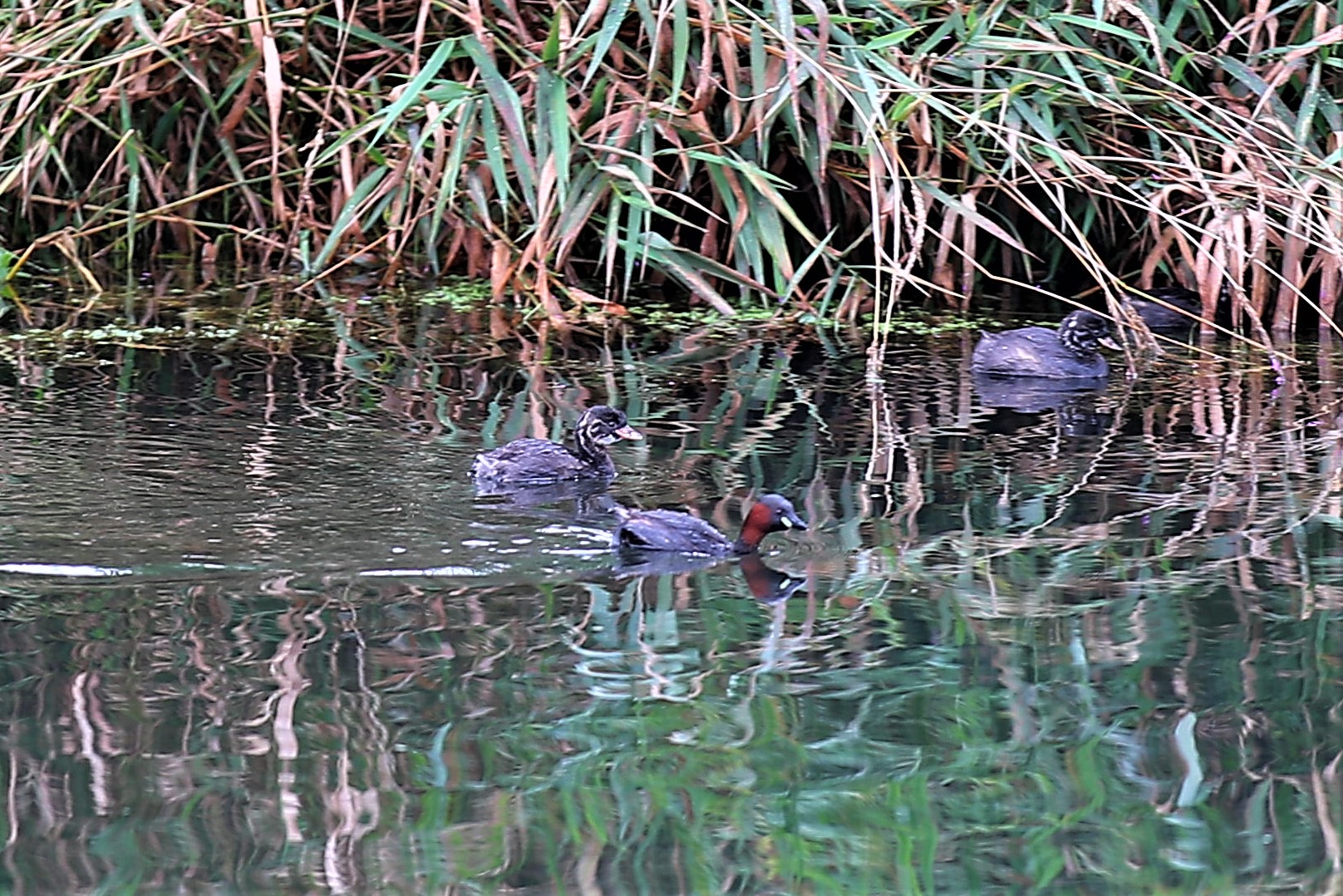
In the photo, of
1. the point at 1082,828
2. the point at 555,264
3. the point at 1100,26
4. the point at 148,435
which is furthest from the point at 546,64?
the point at 1082,828

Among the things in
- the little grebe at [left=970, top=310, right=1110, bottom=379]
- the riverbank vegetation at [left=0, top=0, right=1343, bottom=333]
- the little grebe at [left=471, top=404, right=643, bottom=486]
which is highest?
the riverbank vegetation at [left=0, top=0, right=1343, bottom=333]

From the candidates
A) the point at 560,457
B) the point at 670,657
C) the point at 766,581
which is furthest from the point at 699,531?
the point at 560,457

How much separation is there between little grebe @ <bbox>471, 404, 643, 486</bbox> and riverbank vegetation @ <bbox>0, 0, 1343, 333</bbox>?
1.82 meters

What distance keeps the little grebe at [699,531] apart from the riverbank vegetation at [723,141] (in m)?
2.66

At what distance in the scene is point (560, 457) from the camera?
21.4ft

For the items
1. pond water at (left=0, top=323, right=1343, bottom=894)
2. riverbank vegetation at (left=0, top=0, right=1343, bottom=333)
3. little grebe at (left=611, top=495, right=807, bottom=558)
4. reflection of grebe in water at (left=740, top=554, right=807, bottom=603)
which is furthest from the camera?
riverbank vegetation at (left=0, top=0, right=1343, bottom=333)

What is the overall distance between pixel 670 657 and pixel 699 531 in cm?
88

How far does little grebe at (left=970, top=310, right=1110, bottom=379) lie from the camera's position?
27.5 ft

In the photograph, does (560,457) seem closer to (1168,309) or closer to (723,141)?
(723,141)

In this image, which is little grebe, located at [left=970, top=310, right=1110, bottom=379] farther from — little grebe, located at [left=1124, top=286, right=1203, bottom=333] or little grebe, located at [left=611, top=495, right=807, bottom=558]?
little grebe, located at [left=611, top=495, right=807, bottom=558]

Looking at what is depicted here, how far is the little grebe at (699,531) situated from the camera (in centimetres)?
555

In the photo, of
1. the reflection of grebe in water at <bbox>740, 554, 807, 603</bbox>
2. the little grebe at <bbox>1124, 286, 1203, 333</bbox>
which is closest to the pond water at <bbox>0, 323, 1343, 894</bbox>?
the reflection of grebe in water at <bbox>740, 554, 807, 603</bbox>

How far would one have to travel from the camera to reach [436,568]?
5402 mm

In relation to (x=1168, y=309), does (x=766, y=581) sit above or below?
below
